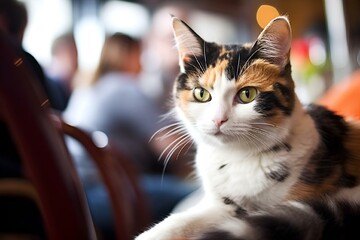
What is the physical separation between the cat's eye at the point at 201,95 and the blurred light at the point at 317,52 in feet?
0.74

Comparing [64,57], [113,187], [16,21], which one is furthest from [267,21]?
[64,57]

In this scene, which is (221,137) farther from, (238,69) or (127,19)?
(127,19)

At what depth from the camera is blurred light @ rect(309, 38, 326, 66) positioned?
696mm

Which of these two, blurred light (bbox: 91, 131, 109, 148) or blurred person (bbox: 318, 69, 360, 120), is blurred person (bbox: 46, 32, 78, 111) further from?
blurred person (bbox: 318, 69, 360, 120)

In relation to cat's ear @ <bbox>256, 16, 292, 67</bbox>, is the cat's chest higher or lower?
lower

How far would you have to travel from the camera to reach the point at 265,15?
1.70 ft

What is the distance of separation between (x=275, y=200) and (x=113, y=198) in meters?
0.53

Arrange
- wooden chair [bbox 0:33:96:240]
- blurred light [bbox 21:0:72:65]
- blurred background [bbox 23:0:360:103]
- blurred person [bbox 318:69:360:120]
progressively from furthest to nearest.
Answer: blurred person [bbox 318:69:360:120]
blurred light [bbox 21:0:72:65]
blurred background [bbox 23:0:360:103]
wooden chair [bbox 0:33:96:240]

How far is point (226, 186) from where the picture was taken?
0.54 m

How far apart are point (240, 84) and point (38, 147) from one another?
22 centimetres

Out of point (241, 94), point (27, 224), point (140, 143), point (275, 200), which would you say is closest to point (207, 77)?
→ point (241, 94)

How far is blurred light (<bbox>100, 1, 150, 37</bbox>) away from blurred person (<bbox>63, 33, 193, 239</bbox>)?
0.04 metres

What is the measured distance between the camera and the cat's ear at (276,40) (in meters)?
0.48

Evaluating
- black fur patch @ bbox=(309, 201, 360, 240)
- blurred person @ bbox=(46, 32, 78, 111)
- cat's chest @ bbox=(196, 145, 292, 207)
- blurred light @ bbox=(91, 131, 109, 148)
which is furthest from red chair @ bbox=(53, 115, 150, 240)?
black fur patch @ bbox=(309, 201, 360, 240)
